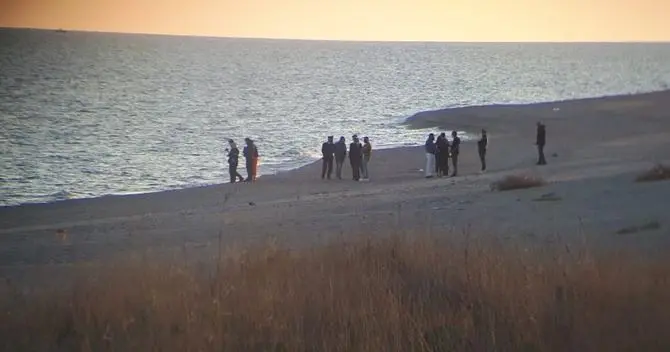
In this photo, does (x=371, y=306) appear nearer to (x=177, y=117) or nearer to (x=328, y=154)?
(x=328, y=154)

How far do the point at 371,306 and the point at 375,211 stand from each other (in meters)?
11.2

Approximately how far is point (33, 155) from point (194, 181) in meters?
12.6

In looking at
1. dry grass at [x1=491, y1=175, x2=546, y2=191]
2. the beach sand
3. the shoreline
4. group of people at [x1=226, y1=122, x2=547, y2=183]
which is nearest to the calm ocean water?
the shoreline

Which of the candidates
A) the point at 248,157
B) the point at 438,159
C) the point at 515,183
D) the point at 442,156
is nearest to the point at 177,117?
the point at 248,157

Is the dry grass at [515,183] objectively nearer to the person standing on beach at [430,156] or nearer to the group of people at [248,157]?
the person standing on beach at [430,156]

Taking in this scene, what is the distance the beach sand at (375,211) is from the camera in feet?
42.2

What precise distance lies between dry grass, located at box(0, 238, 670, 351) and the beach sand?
211cm

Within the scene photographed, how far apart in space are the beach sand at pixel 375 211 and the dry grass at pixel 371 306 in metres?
2.11

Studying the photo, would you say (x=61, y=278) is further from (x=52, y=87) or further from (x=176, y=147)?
(x=52, y=87)

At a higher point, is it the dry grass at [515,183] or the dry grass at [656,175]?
the dry grass at [656,175]

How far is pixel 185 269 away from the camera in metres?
8.83

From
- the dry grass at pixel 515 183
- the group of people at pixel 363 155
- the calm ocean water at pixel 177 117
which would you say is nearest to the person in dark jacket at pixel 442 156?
the group of people at pixel 363 155

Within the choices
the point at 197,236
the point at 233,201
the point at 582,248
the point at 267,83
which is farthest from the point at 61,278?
the point at 267,83

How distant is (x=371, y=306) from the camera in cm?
638
